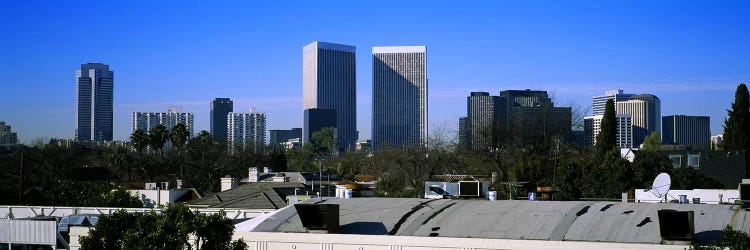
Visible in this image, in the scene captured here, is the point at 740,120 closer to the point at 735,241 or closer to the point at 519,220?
the point at 519,220

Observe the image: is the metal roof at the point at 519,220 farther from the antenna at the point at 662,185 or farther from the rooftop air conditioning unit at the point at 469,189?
the antenna at the point at 662,185

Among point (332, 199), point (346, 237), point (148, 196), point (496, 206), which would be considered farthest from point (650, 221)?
point (148, 196)

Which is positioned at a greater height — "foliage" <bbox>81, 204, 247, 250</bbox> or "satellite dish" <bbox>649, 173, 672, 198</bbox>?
"satellite dish" <bbox>649, 173, 672, 198</bbox>

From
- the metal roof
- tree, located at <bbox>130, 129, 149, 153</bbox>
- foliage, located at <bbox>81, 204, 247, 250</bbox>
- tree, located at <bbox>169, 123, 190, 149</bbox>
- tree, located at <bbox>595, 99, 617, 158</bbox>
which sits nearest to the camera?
foliage, located at <bbox>81, 204, 247, 250</bbox>

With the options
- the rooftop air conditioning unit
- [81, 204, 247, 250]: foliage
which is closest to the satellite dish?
the rooftop air conditioning unit

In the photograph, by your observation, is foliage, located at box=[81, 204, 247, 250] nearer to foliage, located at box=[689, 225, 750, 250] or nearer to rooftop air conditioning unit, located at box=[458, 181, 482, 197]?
foliage, located at box=[689, 225, 750, 250]

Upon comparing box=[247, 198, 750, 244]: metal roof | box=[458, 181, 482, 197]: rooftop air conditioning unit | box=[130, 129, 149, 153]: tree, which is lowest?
box=[247, 198, 750, 244]: metal roof

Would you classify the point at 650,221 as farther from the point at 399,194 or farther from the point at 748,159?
the point at 748,159

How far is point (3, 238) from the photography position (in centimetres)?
3188

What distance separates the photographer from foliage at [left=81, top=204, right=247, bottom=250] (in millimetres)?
24281

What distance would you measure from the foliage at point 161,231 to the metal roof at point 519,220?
17.6ft

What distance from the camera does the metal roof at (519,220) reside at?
2786cm

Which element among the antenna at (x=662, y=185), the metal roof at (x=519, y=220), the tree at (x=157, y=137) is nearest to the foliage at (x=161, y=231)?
the metal roof at (x=519, y=220)

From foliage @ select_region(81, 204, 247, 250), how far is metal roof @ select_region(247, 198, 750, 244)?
5356 millimetres
